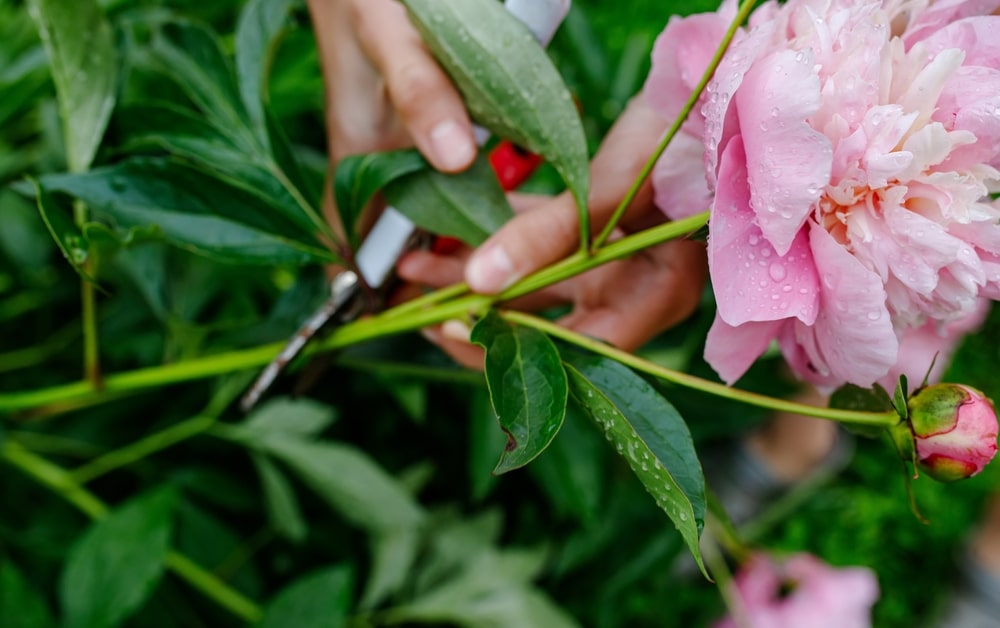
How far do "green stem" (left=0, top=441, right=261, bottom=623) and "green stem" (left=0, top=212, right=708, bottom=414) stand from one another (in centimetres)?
7

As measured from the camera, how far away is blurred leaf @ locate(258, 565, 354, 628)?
0.58 meters

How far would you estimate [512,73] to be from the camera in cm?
39

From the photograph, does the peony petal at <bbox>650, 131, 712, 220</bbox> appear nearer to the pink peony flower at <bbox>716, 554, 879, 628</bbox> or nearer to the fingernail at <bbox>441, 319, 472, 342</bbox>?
the fingernail at <bbox>441, 319, 472, 342</bbox>

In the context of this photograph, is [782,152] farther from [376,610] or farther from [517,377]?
[376,610]

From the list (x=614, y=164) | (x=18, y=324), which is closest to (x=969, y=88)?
(x=614, y=164)

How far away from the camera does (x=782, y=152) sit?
283 mm

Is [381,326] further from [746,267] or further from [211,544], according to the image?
[211,544]

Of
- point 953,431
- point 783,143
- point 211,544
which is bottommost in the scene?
point 211,544

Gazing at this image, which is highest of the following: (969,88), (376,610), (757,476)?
A: (969,88)

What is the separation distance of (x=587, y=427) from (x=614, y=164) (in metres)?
0.32

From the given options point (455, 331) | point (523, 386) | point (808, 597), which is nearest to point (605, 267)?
point (455, 331)

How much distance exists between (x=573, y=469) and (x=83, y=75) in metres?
0.46

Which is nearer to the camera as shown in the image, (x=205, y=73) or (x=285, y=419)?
(x=205, y=73)

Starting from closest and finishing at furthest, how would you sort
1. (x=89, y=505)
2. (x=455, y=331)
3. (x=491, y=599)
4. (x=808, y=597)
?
(x=455, y=331) → (x=89, y=505) → (x=491, y=599) → (x=808, y=597)
